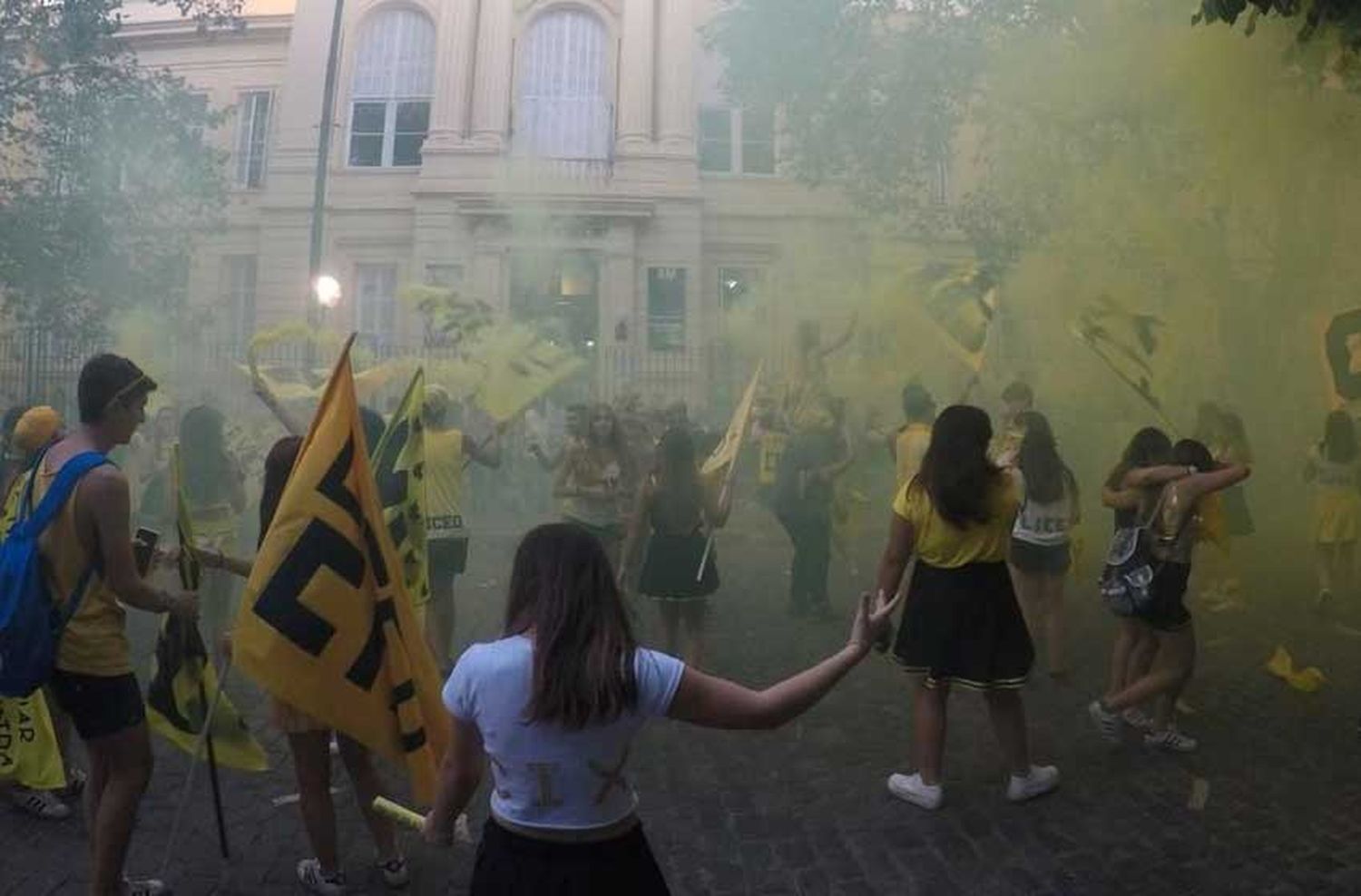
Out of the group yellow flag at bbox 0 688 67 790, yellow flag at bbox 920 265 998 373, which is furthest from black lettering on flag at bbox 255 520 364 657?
yellow flag at bbox 920 265 998 373

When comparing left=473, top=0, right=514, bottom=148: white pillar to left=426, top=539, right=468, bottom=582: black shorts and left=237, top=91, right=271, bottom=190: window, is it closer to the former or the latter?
left=237, top=91, right=271, bottom=190: window

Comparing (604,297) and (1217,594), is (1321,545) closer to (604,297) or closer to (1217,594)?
(1217,594)

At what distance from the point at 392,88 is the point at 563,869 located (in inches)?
642

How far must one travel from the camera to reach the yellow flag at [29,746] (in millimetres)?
3912

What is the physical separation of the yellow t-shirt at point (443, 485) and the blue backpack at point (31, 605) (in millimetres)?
2624

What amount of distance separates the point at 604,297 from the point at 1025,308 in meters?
7.10

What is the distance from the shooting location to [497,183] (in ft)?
51.5

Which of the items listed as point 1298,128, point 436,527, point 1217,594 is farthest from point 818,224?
point 436,527

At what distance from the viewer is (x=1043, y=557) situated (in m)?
5.97

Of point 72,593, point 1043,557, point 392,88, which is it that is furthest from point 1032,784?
point 392,88

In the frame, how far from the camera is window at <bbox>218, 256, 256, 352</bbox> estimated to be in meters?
16.2

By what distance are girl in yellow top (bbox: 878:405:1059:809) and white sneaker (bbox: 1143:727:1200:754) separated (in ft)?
3.12

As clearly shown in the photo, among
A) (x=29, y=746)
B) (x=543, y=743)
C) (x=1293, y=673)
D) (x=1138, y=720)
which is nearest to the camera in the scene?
(x=543, y=743)

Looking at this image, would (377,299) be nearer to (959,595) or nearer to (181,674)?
(181,674)
